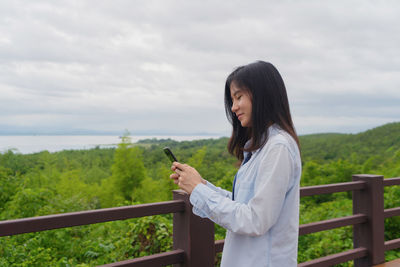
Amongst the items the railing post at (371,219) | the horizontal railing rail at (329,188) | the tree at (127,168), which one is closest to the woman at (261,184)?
the horizontal railing rail at (329,188)

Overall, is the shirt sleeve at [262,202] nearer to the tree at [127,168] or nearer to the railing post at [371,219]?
the railing post at [371,219]

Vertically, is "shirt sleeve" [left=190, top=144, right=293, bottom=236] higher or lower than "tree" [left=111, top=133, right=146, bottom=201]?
higher

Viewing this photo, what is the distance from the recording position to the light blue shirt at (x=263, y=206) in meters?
1.15

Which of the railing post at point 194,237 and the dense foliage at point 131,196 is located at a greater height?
the railing post at point 194,237

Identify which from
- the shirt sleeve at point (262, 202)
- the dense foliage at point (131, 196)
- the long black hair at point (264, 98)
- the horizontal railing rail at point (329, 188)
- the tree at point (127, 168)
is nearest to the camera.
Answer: the shirt sleeve at point (262, 202)

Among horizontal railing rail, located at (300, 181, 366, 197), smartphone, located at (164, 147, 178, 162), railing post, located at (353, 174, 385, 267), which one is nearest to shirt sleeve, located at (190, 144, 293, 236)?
smartphone, located at (164, 147, 178, 162)

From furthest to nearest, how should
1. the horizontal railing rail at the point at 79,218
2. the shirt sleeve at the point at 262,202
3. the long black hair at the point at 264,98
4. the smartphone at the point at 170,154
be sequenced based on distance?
the horizontal railing rail at the point at 79,218, the smartphone at the point at 170,154, the long black hair at the point at 264,98, the shirt sleeve at the point at 262,202

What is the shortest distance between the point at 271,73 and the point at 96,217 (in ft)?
3.46

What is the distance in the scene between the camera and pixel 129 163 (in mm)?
9453

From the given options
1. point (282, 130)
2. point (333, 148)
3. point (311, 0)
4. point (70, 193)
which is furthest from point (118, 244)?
point (333, 148)

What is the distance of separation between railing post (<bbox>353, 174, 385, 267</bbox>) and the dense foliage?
3.58 feet

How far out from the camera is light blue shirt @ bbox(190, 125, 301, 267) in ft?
3.77

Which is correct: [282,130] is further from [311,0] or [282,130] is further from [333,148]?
[333,148]

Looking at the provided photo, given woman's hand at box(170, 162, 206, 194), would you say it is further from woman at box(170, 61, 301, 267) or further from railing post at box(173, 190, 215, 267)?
railing post at box(173, 190, 215, 267)
